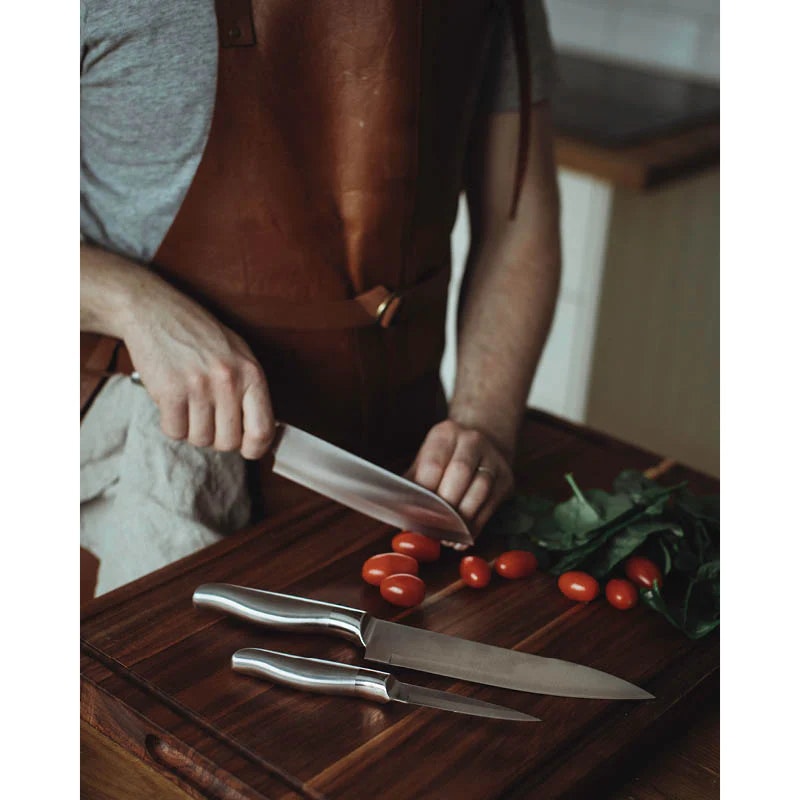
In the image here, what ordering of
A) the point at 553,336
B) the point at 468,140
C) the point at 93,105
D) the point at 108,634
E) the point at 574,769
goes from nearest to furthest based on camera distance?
1. the point at 574,769
2. the point at 108,634
3. the point at 93,105
4. the point at 468,140
5. the point at 553,336

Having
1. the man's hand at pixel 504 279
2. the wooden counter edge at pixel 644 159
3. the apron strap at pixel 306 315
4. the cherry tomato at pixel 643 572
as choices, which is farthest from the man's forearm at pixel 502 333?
the wooden counter edge at pixel 644 159

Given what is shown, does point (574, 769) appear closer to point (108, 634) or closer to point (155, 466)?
point (108, 634)

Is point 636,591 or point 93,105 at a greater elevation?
point 93,105

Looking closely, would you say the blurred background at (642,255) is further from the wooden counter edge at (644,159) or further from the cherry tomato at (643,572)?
the cherry tomato at (643,572)

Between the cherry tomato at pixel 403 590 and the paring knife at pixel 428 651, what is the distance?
52 mm

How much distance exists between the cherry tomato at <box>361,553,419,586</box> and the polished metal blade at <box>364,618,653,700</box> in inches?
3.4

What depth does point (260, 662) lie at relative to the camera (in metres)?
0.75

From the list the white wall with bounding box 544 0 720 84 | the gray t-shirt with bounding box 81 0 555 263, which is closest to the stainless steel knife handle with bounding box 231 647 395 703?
the gray t-shirt with bounding box 81 0 555 263

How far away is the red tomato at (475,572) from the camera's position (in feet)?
2.92

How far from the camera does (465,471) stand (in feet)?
3.24

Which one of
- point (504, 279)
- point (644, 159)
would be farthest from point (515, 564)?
point (644, 159)

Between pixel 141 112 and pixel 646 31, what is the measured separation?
2209mm
